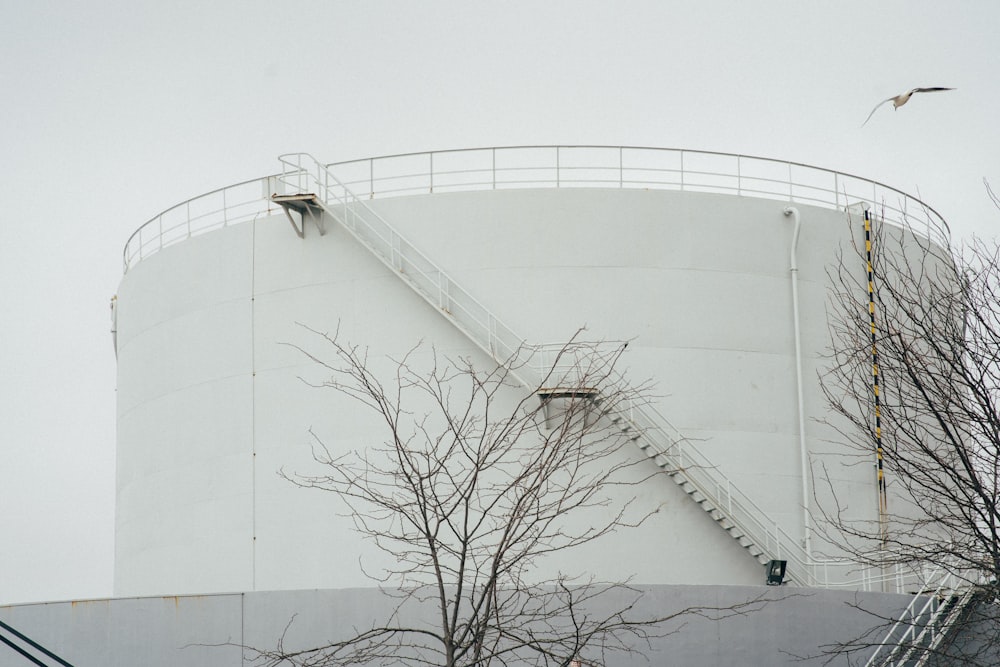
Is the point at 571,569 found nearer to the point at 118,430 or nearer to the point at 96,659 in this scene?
the point at 96,659

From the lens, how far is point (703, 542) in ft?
63.1

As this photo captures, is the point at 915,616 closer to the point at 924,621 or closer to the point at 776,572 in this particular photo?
the point at 924,621

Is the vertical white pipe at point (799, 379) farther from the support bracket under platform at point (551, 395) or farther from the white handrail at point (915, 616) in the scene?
the support bracket under platform at point (551, 395)

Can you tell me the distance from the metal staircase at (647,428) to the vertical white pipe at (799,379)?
0.37 metres

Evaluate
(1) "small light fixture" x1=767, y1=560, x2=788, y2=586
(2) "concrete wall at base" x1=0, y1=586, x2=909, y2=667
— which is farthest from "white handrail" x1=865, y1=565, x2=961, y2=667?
(1) "small light fixture" x1=767, y1=560, x2=788, y2=586

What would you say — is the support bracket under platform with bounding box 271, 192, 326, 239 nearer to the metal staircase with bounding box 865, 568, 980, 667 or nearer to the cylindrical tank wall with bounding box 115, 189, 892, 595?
the cylindrical tank wall with bounding box 115, 189, 892, 595

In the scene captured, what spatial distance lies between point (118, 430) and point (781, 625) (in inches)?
487

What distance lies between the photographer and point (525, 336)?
19531 mm

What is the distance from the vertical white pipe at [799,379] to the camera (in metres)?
19.7

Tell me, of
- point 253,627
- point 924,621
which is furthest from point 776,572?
point 253,627

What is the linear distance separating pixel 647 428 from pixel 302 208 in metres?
6.32

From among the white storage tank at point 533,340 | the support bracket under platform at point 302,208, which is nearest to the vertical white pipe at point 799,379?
the white storage tank at point 533,340

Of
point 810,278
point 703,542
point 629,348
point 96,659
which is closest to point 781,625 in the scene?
point 703,542

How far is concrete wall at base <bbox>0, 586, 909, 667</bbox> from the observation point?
55.0 feet
